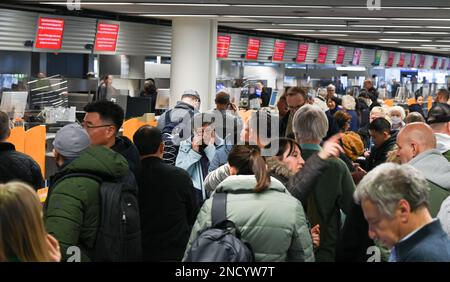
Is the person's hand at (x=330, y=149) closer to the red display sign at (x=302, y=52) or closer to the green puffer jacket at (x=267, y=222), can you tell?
the green puffer jacket at (x=267, y=222)

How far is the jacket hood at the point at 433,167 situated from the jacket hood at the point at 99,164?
160 cm

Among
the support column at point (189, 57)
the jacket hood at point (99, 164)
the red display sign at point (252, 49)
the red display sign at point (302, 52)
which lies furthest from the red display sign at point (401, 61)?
the jacket hood at point (99, 164)

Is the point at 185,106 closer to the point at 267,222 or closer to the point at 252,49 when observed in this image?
the point at 267,222

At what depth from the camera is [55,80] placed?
14.2 m

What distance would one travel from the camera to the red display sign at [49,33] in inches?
515

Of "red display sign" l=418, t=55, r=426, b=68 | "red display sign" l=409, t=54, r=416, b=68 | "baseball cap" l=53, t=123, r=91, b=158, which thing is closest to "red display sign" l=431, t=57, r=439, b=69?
"red display sign" l=418, t=55, r=426, b=68

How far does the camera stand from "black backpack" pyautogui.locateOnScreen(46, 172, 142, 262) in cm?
384

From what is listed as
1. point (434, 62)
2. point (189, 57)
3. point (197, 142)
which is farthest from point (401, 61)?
point (197, 142)

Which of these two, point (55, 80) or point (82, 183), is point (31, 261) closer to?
point (82, 183)

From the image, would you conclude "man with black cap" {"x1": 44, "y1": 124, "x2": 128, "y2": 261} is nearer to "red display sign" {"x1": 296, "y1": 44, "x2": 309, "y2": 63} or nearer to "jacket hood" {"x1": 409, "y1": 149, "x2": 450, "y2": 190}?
"jacket hood" {"x1": 409, "y1": 149, "x2": 450, "y2": 190}

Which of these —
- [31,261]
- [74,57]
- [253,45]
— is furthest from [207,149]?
[74,57]

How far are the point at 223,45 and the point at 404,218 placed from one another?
629 inches

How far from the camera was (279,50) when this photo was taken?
71.5 ft
